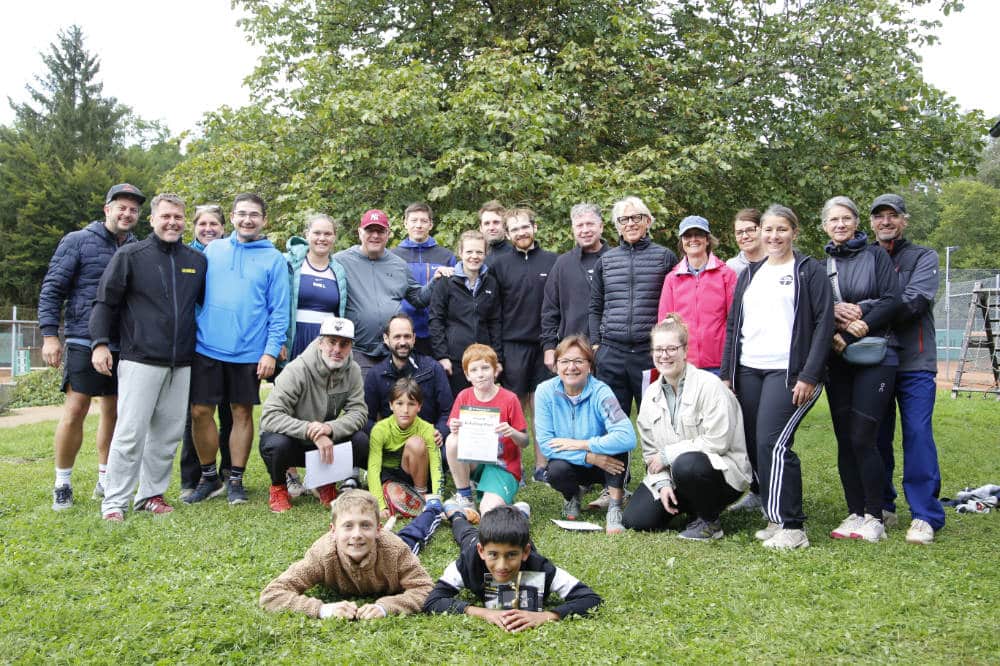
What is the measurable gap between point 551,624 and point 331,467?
2595 millimetres

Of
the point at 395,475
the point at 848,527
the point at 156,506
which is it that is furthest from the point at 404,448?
the point at 848,527

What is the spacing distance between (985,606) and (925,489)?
56.6 inches

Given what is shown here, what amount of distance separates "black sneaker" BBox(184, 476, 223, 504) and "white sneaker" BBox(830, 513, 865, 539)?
448cm

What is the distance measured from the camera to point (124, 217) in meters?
5.77

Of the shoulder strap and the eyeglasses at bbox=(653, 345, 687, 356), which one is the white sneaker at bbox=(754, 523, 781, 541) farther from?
the shoulder strap

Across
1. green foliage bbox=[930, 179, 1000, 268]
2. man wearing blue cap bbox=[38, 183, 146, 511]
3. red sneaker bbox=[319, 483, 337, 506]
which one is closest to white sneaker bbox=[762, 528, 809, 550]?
red sneaker bbox=[319, 483, 337, 506]

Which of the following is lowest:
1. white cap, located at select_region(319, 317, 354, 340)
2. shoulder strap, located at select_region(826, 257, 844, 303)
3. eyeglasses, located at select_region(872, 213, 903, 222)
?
white cap, located at select_region(319, 317, 354, 340)

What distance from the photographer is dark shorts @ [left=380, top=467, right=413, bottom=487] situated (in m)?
5.65

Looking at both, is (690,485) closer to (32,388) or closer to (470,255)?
(470,255)

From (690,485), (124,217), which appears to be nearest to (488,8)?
(124,217)

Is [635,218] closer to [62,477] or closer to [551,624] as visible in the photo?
[551,624]

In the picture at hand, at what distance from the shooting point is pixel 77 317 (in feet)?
18.4

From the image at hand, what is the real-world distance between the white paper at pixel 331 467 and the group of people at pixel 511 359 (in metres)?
0.07

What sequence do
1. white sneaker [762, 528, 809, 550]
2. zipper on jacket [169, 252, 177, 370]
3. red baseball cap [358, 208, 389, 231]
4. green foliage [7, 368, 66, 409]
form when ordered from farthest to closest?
green foliage [7, 368, 66, 409]
red baseball cap [358, 208, 389, 231]
zipper on jacket [169, 252, 177, 370]
white sneaker [762, 528, 809, 550]
